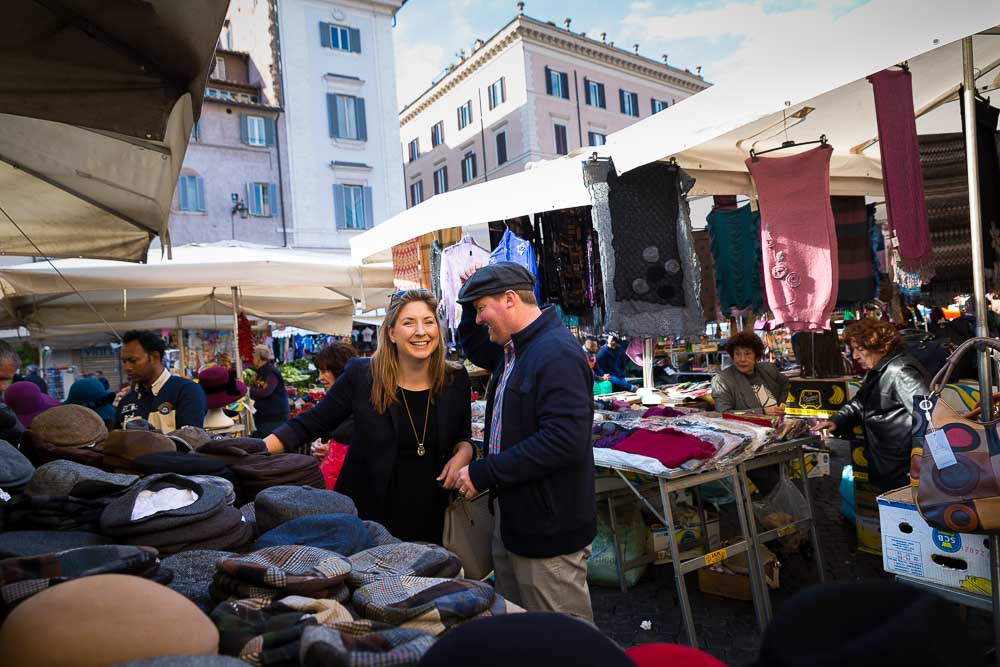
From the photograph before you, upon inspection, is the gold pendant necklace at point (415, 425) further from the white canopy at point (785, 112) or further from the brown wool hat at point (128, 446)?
the white canopy at point (785, 112)

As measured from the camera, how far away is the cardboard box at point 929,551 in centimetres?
244

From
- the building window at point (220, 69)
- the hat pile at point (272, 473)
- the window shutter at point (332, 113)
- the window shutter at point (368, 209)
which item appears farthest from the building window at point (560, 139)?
the hat pile at point (272, 473)

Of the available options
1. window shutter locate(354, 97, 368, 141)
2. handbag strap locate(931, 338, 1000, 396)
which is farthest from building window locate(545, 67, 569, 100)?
handbag strap locate(931, 338, 1000, 396)

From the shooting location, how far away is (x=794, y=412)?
6.36m

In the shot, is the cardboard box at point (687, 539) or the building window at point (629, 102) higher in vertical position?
the building window at point (629, 102)

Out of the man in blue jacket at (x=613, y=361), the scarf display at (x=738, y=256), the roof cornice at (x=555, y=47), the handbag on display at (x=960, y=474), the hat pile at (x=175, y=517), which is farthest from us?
the roof cornice at (x=555, y=47)

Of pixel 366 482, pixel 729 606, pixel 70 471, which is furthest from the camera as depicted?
pixel 729 606

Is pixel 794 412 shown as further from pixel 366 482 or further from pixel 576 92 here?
pixel 576 92

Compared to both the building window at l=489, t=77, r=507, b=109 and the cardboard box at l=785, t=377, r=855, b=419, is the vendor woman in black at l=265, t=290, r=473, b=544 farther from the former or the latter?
the building window at l=489, t=77, r=507, b=109

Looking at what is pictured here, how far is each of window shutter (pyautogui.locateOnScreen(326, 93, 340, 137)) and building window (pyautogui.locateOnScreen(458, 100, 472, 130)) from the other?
1063cm

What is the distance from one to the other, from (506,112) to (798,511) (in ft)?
91.9

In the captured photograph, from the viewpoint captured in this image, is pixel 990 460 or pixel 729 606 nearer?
pixel 990 460

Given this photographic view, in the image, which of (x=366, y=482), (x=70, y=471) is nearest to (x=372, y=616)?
(x=70, y=471)

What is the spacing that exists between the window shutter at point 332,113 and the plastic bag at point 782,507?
21.8 meters
